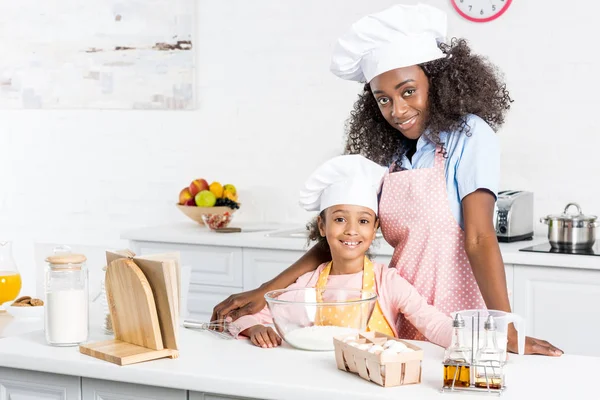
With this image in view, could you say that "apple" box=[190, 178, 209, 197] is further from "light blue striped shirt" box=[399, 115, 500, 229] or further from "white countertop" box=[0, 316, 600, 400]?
"white countertop" box=[0, 316, 600, 400]

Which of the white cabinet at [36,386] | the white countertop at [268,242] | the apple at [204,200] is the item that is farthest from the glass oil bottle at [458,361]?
the apple at [204,200]

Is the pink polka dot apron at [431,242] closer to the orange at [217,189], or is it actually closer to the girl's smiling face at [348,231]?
the girl's smiling face at [348,231]

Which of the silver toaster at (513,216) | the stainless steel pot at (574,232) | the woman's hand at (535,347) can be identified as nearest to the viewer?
the woman's hand at (535,347)

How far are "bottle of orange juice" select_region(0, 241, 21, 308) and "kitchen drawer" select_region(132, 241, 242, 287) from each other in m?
1.22

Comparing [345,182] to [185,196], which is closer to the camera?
[345,182]

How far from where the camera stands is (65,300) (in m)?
1.91

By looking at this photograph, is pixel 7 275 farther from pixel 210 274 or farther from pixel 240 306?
pixel 210 274

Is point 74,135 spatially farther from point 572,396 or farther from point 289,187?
point 572,396

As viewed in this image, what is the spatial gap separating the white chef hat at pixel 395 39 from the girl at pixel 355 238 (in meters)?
Answer: 0.24

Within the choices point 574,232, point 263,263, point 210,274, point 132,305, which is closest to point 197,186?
point 210,274

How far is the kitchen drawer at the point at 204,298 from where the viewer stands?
12.4ft

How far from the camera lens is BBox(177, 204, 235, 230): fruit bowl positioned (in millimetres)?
3918

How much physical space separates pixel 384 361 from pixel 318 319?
309mm

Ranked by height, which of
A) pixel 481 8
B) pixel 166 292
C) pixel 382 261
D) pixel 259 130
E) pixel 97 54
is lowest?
pixel 382 261
